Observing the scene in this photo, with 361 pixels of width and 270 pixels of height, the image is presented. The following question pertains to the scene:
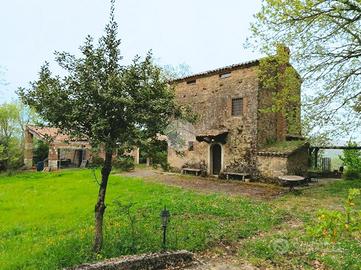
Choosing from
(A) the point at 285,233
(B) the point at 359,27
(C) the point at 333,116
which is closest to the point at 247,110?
(C) the point at 333,116

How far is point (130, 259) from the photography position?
18.0 ft

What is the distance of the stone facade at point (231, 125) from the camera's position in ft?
63.5

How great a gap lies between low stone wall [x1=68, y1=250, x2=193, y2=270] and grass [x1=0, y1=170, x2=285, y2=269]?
81 cm

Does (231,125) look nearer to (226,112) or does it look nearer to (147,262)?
(226,112)

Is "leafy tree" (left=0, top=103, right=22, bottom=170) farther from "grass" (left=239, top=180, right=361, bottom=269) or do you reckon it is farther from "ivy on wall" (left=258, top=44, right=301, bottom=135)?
"grass" (left=239, top=180, right=361, bottom=269)

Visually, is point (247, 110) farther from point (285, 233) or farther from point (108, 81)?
point (108, 81)

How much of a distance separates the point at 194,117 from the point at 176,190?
914 cm

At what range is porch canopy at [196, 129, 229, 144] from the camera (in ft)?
67.3

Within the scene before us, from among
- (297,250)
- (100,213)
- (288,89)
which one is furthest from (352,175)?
(100,213)

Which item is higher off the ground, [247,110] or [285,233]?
[247,110]

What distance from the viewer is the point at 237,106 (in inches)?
812

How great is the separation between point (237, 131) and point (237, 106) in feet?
5.93

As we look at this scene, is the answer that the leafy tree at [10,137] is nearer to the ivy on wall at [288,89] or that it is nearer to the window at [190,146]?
the window at [190,146]

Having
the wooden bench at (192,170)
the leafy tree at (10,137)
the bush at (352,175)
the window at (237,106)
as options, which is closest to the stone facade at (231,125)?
the window at (237,106)
